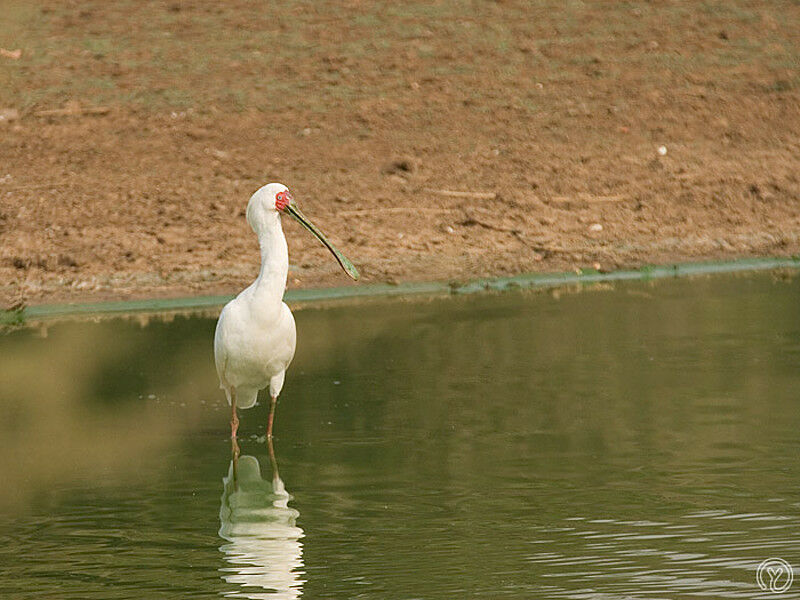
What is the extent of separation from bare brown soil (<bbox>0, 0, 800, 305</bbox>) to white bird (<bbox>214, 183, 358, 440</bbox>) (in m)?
4.72

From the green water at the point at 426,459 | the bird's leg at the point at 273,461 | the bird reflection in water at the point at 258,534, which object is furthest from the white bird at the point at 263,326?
the bird reflection in water at the point at 258,534

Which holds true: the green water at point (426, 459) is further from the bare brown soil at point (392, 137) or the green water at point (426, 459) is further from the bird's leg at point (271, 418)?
the bare brown soil at point (392, 137)

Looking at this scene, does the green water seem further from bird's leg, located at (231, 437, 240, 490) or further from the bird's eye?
the bird's eye

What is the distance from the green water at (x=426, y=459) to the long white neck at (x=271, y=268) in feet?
2.43

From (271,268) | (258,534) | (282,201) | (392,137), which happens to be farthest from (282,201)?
(392,137)

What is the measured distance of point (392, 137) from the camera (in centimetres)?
1748

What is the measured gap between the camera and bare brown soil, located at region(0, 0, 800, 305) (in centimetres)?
1491

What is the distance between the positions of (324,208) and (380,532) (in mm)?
9183

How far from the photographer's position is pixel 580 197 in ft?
52.8

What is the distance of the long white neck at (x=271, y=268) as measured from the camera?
9.14m

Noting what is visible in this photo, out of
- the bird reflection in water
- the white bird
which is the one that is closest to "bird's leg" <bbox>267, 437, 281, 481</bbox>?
the bird reflection in water

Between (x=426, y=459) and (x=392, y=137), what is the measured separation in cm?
963

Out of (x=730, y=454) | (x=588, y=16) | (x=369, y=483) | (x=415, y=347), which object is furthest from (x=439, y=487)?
(x=588, y=16)

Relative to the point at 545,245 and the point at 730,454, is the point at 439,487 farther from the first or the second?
the point at 545,245
